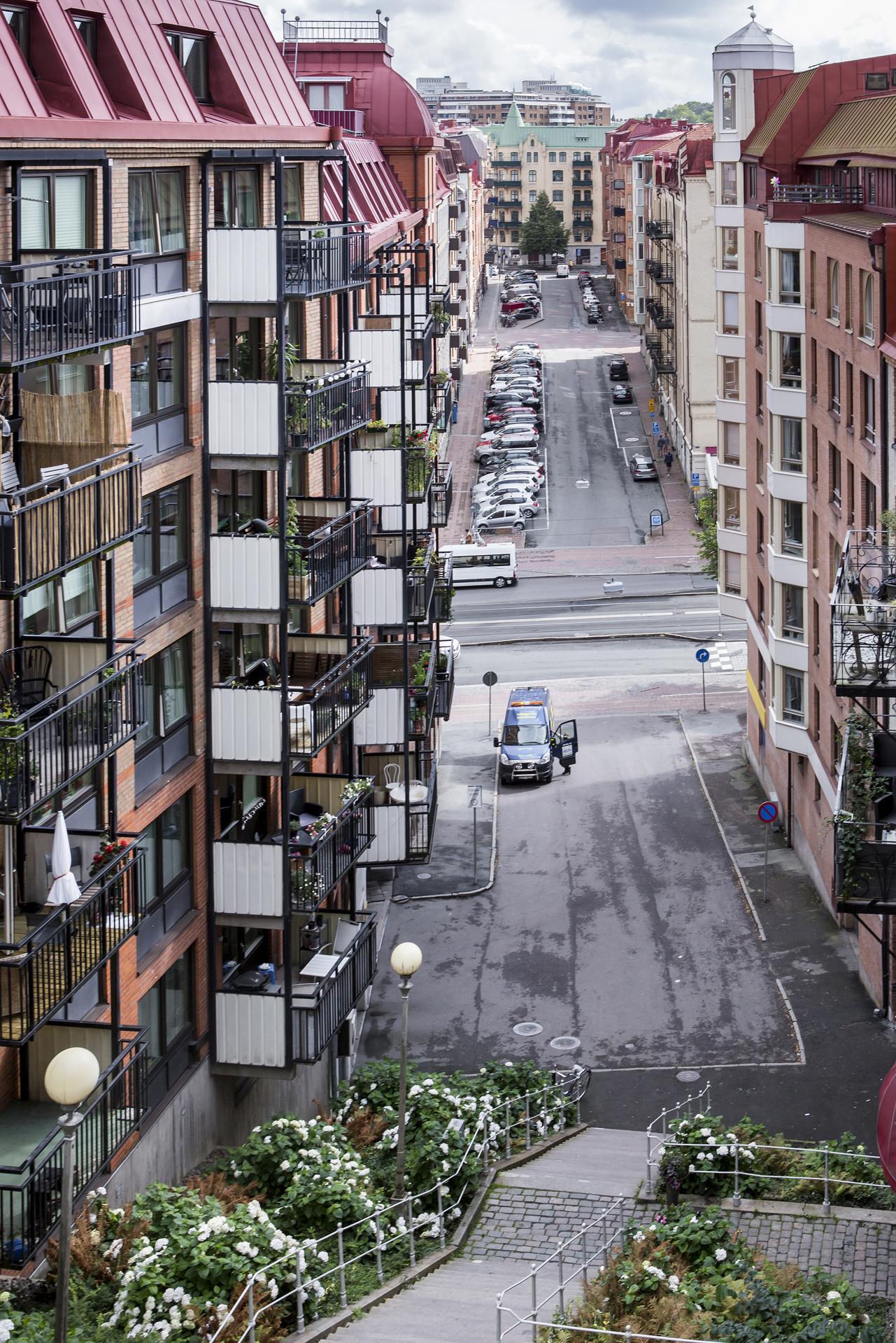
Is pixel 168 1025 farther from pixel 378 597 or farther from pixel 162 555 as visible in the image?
pixel 378 597

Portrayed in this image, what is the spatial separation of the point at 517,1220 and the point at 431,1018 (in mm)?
12776

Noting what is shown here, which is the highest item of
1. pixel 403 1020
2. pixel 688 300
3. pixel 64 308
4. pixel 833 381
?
pixel 688 300

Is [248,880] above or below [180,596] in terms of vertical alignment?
below

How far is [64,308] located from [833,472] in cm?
2534

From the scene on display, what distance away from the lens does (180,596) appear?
26.1 m

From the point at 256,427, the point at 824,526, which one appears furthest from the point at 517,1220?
the point at 824,526

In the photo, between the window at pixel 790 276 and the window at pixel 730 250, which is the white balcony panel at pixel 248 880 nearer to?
the window at pixel 790 276

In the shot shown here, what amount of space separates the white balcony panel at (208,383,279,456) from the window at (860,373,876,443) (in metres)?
14.6

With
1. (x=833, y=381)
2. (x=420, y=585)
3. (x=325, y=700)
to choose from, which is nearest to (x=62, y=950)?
(x=325, y=700)

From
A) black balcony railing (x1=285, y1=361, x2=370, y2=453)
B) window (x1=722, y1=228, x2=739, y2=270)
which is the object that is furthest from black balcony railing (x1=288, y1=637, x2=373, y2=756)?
window (x1=722, y1=228, x2=739, y2=270)

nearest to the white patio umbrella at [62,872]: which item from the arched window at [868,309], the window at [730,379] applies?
the arched window at [868,309]

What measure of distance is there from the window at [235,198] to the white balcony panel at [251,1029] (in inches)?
457

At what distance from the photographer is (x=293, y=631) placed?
31656 mm

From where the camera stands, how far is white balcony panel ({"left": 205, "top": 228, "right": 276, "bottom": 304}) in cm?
2572
